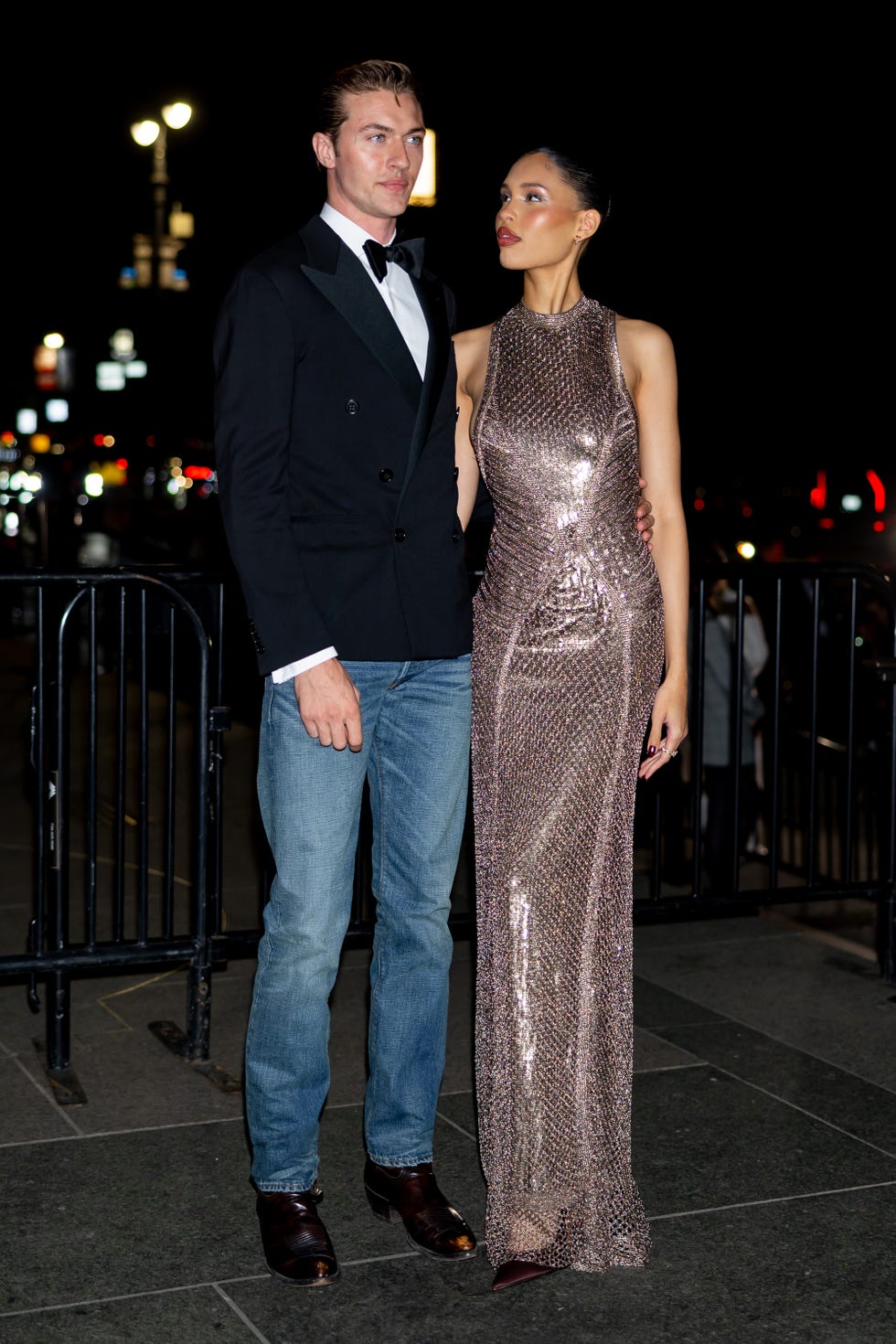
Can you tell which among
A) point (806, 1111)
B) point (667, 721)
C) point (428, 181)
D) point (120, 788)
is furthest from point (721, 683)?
point (428, 181)

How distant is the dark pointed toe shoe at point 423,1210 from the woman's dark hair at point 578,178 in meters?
2.29

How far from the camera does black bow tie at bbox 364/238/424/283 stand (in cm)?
346

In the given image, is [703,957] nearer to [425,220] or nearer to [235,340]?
[235,340]

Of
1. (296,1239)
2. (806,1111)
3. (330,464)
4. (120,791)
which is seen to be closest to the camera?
(330,464)

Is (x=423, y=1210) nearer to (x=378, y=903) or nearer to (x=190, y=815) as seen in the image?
(x=378, y=903)

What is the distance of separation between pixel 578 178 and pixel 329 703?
1.33 metres

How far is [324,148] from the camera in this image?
3.48m

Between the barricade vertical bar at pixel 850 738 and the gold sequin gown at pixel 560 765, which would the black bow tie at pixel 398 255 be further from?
the barricade vertical bar at pixel 850 738

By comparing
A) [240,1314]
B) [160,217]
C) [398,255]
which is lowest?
[240,1314]

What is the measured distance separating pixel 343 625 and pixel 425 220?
69.1 ft

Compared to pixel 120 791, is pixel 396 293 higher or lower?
higher

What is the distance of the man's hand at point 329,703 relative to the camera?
330 centimetres

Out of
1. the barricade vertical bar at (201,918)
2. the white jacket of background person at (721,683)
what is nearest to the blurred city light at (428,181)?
the white jacket of background person at (721,683)

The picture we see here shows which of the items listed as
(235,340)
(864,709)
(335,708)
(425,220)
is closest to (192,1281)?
(335,708)
